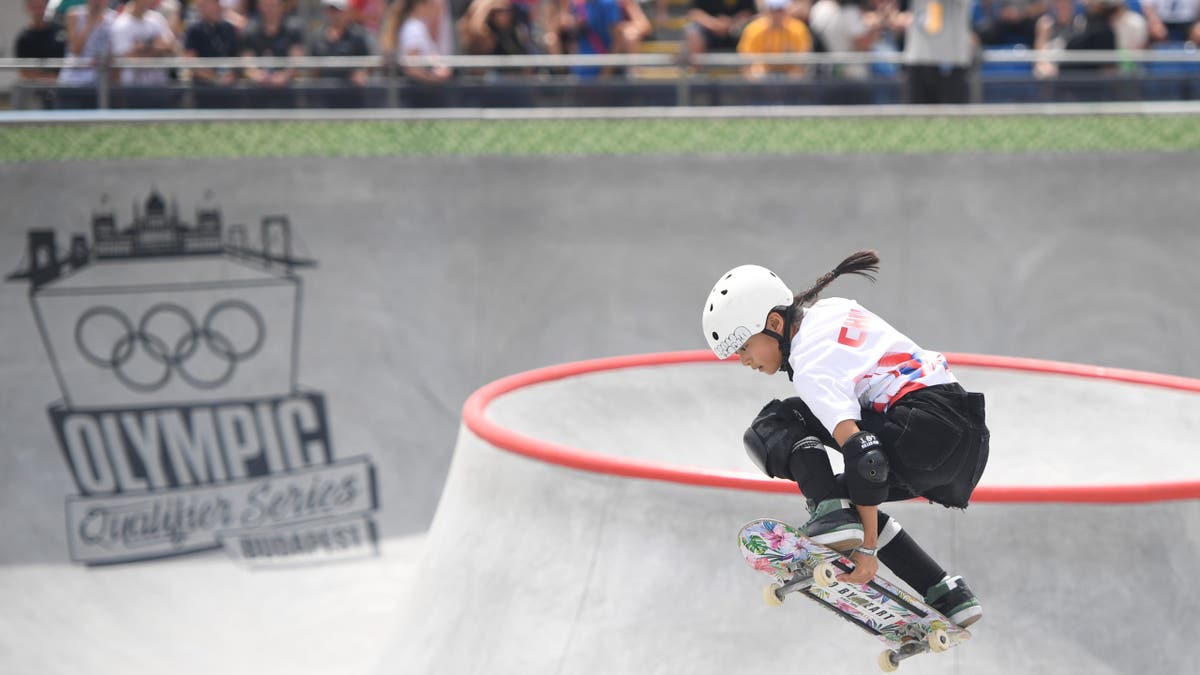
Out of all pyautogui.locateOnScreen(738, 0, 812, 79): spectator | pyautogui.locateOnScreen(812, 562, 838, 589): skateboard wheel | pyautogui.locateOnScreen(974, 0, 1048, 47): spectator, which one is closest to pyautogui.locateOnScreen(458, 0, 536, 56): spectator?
pyautogui.locateOnScreen(738, 0, 812, 79): spectator

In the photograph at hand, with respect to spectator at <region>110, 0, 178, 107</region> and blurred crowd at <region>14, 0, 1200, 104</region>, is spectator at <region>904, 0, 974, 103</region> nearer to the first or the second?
blurred crowd at <region>14, 0, 1200, 104</region>

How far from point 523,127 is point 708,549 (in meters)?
6.94

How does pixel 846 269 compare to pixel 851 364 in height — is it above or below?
above

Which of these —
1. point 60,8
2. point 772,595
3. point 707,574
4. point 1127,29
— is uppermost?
point 60,8

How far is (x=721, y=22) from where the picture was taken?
13102 millimetres

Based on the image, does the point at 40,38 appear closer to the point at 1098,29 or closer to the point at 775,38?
the point at 775,38

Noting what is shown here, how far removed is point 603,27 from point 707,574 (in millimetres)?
7941

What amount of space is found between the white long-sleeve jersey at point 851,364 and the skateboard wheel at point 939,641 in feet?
2.92

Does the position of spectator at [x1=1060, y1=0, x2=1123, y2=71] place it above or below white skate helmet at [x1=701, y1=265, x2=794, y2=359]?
above

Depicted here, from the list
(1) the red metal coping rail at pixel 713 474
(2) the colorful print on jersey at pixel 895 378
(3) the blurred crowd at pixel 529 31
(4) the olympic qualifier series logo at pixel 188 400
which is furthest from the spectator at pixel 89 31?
(2) the colorful print on jersey at pixel 895 378

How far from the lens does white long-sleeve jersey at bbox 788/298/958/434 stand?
4402mm

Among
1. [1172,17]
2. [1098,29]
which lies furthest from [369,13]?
[1172,17]

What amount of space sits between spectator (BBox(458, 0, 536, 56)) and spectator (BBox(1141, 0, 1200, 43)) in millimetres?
6516

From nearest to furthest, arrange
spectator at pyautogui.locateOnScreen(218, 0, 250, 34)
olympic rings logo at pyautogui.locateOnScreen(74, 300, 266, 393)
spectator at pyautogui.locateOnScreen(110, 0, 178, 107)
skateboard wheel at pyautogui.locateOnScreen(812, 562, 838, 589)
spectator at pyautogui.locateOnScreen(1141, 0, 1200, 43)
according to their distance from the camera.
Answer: skateboard wheel at pyautogui.locateOnScreen(812, 562, 838, 589) → olympic rings logo at pyautogui.locateOnScreen(74, 300, 266, 393) → spectator at pyautogui.locateOnScreen(110, 0, 178, 107) → spectator at pyautogui.locateOnScreen(218, 0, 250, 34) → spectator at pyautogui.locateOnScreen(1141, 0, 1200, 43)
